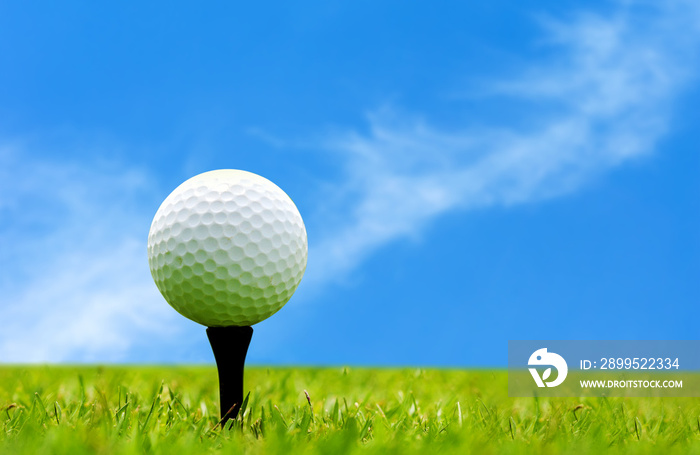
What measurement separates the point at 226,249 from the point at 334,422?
1.15m

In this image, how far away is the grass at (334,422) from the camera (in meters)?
2.53

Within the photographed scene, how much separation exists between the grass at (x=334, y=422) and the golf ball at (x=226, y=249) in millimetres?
620

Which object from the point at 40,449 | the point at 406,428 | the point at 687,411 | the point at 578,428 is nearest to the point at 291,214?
the point at 406,428

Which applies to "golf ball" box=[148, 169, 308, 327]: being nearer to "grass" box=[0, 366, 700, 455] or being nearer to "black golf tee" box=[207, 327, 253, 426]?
"black golf tee" box=[207, 327, 253, 426]

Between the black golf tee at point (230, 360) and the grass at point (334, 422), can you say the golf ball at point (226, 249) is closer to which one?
the black golf tee at point (230, 360)

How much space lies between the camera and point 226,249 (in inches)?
126

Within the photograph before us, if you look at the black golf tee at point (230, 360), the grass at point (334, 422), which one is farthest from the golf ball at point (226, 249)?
the grass at point (334, 422)

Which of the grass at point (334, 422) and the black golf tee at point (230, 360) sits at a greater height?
the black golf tee at point (230, 360)

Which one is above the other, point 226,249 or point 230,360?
point 226,249

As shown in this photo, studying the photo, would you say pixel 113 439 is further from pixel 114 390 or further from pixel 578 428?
pixel 578 428

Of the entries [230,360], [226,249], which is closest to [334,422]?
[230,360]

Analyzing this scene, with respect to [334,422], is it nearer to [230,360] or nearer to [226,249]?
[230,360]

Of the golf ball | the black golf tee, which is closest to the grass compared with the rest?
the black golf tee

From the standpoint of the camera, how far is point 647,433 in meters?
3.25
